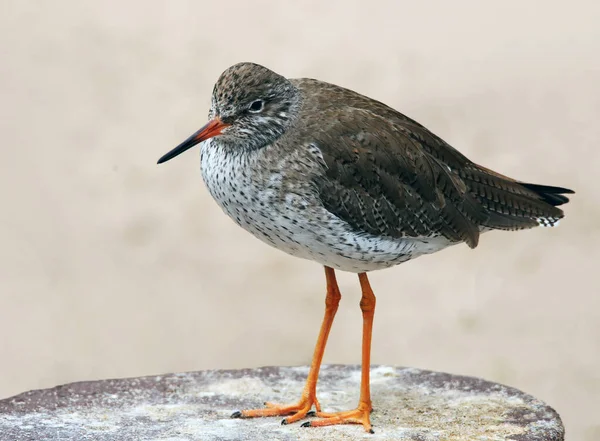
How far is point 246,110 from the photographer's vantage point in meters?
8.39

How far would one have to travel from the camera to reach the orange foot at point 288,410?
883 centimetres

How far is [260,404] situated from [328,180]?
218cm

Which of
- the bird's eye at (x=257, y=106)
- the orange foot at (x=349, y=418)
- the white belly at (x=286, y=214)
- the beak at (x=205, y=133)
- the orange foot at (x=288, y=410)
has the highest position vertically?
the bird's eye at (x=257, y=106)

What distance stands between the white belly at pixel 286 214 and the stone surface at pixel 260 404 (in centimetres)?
134

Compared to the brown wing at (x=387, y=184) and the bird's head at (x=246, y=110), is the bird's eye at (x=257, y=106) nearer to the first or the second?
the bird's head at (x=246, y=110)

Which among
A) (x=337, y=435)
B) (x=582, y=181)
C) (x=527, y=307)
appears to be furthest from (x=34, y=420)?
(x=582, y=181)

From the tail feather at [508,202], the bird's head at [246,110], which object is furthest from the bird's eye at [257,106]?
the tail feather at [508,202]

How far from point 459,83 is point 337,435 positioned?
371 inches

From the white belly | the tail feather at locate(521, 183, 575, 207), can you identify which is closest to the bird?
the white belly

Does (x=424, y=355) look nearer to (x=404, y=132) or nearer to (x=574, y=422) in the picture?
(x=574, y=422)

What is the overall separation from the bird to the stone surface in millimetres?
330

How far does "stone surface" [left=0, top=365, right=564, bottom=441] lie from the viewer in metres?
8.36

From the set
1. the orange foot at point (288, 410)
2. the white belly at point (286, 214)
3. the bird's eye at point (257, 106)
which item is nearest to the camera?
the white belly at point (286, 214)

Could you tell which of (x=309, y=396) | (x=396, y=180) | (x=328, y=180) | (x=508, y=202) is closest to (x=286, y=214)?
(x=328, y=180)
